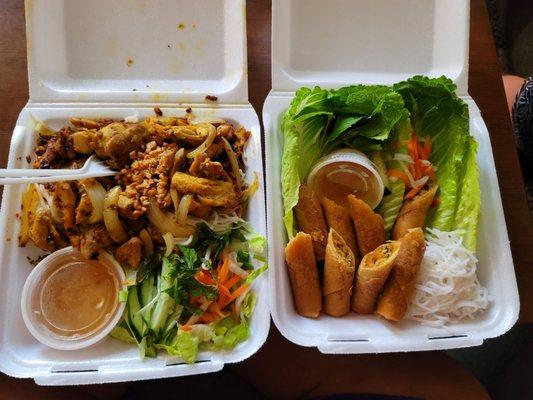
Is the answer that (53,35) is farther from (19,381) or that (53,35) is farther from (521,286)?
(521,286)


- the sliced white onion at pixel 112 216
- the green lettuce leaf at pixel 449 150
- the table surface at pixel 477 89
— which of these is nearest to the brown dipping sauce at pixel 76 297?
the sliced white onion at pixel 112 216

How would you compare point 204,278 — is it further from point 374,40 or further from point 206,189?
point 374,40

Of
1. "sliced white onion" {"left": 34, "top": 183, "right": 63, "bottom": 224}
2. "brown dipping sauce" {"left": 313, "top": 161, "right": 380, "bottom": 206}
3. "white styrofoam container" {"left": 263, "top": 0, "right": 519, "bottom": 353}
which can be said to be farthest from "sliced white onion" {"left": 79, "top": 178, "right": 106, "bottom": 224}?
"brown dipping sauce" {"left": 313, "top": 161, "right": 380, "bottom": 206}

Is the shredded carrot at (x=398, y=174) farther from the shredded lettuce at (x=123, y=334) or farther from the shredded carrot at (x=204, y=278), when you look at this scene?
the shredded lettuce at (x=123, y=334)

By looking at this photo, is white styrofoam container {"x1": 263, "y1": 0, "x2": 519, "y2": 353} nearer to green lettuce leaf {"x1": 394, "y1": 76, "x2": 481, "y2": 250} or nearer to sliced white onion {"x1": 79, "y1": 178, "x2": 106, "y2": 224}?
green lettuce leaf {"x1": 394, "y1": 76, "x2": 481, "y2": 250}

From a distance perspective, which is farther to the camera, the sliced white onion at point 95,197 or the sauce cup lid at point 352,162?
the sauce cup lid at point 352,162

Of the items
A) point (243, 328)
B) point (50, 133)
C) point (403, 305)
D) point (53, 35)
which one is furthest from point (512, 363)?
point (53, 35)
